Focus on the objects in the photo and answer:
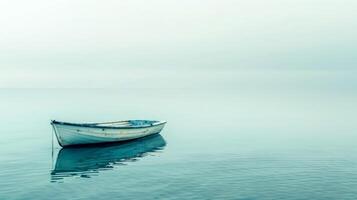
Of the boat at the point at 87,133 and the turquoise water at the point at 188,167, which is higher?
the boat at the point at 87,133

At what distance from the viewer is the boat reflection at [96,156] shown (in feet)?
119

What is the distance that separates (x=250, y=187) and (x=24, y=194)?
18406 mm

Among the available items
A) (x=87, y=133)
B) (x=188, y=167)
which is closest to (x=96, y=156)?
(x=87, y=133)

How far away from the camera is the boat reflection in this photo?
3634 cm

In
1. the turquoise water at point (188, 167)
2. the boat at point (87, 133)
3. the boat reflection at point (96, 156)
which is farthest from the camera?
the boat at point (87, 133)

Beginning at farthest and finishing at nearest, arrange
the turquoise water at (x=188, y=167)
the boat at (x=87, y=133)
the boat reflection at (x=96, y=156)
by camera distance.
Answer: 1. the boat at (x=87, y=133)
2. the boat reflection at (x=96, y=156)
3. the turquoise water at (x=188, y=167)

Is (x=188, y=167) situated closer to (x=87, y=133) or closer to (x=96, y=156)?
(x=96, y=156)

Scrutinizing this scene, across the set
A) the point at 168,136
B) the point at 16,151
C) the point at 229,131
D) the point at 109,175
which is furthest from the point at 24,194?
the point at 229,131

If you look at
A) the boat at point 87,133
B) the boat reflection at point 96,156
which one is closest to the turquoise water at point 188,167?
the boat reflection at point 96,156

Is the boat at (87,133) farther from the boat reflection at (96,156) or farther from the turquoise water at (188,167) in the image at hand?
the turquoise water at (188,167)

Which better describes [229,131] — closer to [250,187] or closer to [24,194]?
[250,187]

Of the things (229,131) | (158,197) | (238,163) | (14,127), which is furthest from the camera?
(14,127)

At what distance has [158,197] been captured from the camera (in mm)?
27094

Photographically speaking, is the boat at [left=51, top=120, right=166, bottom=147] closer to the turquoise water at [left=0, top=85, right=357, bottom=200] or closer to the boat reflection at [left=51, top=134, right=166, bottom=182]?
the boat reflection at [left=51, top=134, right=166, bottom=182]
